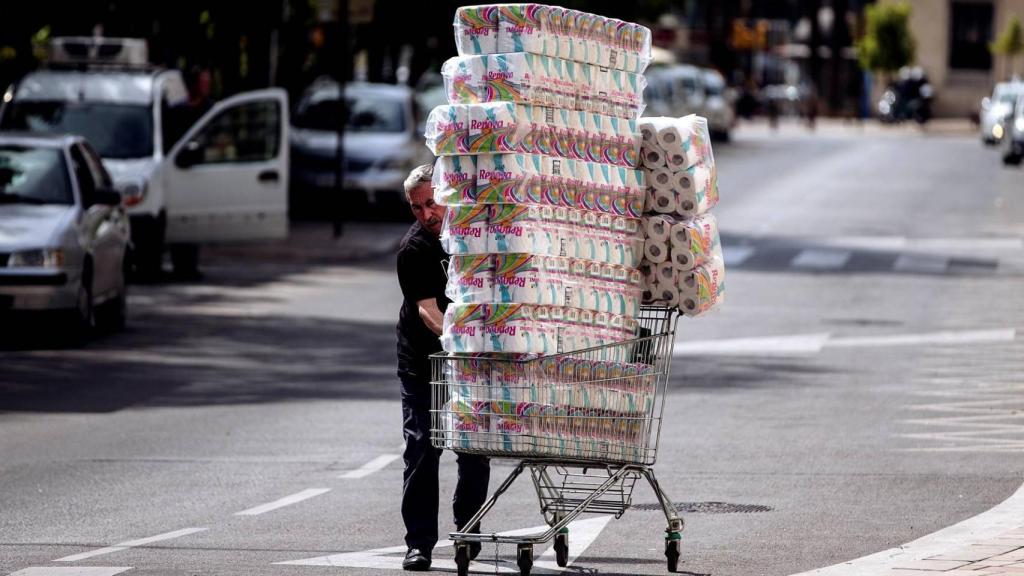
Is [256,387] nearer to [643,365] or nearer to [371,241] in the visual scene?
[643,365]

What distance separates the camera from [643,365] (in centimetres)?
777

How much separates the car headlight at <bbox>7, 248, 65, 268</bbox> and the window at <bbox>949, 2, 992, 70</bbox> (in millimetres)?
84564

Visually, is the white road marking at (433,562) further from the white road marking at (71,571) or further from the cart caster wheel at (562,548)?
the white road marking at (71,571)

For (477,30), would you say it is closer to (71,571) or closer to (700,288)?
(700,288)

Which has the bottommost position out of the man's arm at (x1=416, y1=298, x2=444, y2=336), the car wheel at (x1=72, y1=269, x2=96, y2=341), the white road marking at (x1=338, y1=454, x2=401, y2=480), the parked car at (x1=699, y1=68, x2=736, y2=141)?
the parked car at (x1=699, y1=68, x2=736, y2=141)

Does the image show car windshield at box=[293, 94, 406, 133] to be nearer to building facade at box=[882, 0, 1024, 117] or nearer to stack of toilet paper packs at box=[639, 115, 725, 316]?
stack of toilet paper packs at box=[639, 115, 725, 316]

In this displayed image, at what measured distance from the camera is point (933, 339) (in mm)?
Result: 17953

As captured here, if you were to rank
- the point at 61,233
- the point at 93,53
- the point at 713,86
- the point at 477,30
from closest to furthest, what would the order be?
the point at 477,30 → the point at 61,233 → the point at 93,53 → the point at 713,86

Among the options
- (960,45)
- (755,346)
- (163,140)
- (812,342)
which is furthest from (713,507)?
(960,45)

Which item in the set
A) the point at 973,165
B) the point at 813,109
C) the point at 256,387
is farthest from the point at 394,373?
the point at 813,109

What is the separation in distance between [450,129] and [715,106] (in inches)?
2077

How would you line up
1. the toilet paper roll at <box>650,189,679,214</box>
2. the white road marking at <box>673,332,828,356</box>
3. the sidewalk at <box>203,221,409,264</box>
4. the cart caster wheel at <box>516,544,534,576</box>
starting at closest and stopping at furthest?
the cart caster wheel at <box>516,544,534,576</box>, the toilet paper roll at <box>650,189,679,214</box>, the white road marking at <box>673,332,828,356</box>, the sidewalk at <box>203,221,409,264</box>

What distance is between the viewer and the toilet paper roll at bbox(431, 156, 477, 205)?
295 inches

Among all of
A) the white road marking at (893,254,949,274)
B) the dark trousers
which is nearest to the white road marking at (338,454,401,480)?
the dark trousers
